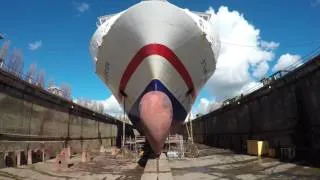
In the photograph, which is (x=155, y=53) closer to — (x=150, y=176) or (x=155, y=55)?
(x=155, y=55)

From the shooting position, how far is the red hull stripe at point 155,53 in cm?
1226

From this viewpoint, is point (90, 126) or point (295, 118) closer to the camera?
point (295, 118)

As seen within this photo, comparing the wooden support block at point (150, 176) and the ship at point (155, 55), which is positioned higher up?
the ship at point (155, 55)

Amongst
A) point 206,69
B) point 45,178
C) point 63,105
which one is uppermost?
point 206,69

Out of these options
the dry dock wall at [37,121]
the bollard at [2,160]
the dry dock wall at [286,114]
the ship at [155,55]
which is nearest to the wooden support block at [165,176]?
the ship at [155,55]

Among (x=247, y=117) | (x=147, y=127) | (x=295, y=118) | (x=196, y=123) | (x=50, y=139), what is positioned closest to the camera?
(x=147, y=127)

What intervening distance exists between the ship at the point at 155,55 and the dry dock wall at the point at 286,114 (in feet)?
16.2

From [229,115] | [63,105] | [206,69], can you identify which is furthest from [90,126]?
[206,69]

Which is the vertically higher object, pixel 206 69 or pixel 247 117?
pixel 206 69

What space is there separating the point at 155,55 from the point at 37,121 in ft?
26.4

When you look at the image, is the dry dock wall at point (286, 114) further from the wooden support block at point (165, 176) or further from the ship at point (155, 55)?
the wooden support block at point (165, 176)

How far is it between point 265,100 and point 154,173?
12.5m

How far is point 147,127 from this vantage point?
10.8 meters

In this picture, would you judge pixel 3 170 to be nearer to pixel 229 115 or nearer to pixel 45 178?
pixel 45 178
